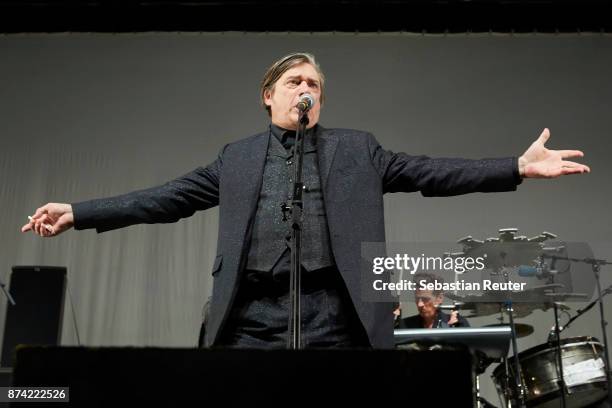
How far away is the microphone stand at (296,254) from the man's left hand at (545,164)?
0.58 m

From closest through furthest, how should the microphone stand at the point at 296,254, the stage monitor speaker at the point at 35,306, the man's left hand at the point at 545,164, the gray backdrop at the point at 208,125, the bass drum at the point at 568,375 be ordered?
the microphone stand at the point at 296,254 < the man's left hand at the point at 545,164 < the bass drum at the point at 568,375 < the stage monitor speaker at the point at 35,306 < the gray backdrop at the point at 208,125

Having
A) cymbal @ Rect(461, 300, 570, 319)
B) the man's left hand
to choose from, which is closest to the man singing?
the man's left hand

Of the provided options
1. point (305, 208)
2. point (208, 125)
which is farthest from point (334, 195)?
point (208, 125)

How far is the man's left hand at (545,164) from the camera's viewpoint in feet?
5.94

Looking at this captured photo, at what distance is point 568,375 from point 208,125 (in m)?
3.33

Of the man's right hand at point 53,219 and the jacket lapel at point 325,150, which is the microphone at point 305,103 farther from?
the man's right hand at point 53,219

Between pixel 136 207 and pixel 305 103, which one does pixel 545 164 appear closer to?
pixel 305 103

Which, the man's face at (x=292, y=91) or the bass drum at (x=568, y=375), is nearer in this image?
the man's face at (x=292, y=91)

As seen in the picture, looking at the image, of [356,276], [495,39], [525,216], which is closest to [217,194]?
[356,276]

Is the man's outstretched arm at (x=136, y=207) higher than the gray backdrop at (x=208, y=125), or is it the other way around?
the gray backdrop at (x=208, y=125)

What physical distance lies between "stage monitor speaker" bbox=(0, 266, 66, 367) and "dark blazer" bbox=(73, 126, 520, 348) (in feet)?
11.1

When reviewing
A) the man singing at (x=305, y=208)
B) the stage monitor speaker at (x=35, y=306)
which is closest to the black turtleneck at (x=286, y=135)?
the man singing at (x=305, y=208)

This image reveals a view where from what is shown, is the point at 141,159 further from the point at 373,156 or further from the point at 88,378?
the point at 88,378
